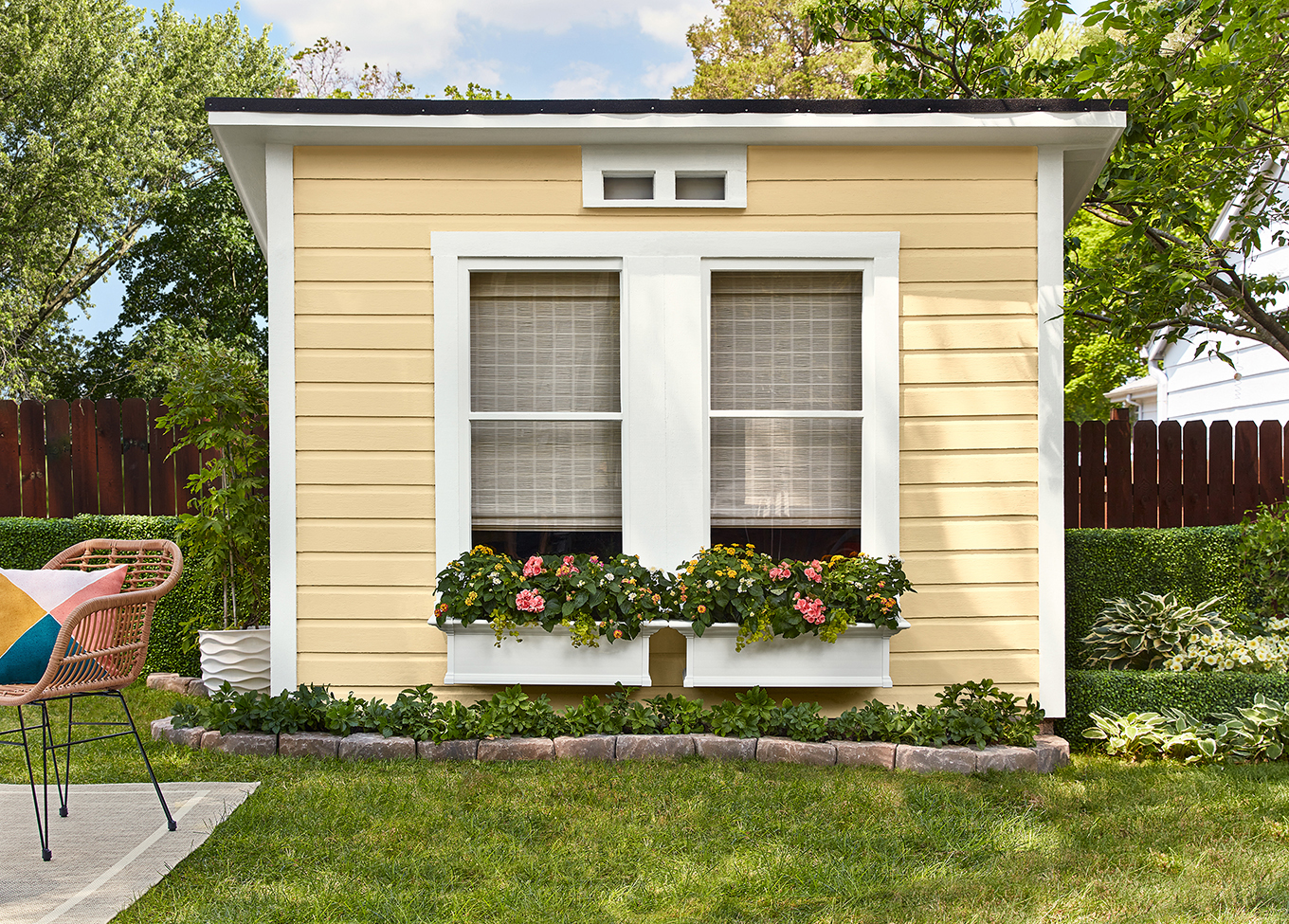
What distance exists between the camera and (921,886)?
97.9 inches

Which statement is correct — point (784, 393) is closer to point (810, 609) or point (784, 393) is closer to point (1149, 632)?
point (810, 609)

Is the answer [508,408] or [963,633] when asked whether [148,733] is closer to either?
[508,408]

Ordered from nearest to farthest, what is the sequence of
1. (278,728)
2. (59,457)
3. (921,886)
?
(921,886) → (278,728) → (59,457)

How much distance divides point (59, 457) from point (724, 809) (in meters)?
5.16

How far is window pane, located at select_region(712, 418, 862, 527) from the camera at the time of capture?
12.8 feet

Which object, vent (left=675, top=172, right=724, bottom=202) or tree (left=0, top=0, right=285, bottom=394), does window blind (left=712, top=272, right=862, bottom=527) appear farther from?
tree (left=0, top=0, right=285, bottom=394)

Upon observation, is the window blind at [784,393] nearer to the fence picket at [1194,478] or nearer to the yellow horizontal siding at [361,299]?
the yellow horizontal siding at [361,299]

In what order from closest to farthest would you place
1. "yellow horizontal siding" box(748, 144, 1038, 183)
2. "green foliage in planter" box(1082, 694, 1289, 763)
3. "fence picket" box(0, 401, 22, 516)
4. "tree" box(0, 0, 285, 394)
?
"green foliage in planter" box(1082, 694, 1289, 763), "yellow horizontal siding" box(748, 144, 1038, 183), "fence picket" box(0, 401, 22, 516), "tree" box(0, 0, 285, 394)

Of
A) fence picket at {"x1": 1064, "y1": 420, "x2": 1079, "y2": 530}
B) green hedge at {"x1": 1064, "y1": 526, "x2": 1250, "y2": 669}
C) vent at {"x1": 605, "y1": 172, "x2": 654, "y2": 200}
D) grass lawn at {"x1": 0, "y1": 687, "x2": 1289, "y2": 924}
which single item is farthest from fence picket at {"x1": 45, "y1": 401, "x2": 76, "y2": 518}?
fence picket at {"x1": 1064, "y1": 420, "x2": 1079, "y2": 530}

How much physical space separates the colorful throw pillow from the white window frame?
141cm

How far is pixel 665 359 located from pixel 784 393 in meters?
0.56

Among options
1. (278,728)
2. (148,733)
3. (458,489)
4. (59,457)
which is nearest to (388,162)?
(458,489)

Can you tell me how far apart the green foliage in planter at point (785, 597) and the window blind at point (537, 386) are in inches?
28.0

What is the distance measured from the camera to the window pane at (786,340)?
12.8 feet
